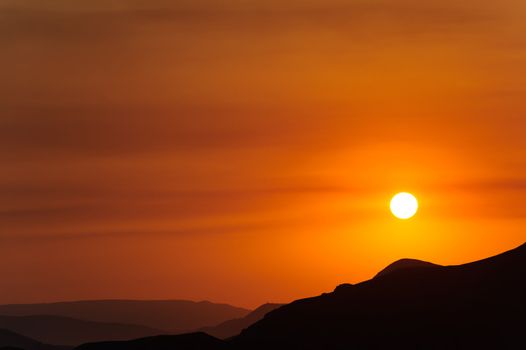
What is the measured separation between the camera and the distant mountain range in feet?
470

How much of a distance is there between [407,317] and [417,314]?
170 centimetres

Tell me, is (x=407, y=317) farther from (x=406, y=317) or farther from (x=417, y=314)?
(x=417, y=314)

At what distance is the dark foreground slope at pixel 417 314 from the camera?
14325cm

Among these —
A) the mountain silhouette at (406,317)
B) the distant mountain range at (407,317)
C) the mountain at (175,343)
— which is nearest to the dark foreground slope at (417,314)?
the distant mountain range at (407,317)

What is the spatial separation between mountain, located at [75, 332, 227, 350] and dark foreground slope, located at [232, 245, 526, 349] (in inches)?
163

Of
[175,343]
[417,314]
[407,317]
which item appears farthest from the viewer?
[417,314]

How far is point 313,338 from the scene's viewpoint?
149 meters

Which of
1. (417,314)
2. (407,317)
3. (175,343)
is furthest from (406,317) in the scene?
(175,343)

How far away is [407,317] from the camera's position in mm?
150500

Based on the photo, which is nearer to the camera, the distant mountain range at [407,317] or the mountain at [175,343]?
the distant mountain range at [407,317]

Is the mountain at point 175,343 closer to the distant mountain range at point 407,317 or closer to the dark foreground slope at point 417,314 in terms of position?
the distant mountain range at point 407,317

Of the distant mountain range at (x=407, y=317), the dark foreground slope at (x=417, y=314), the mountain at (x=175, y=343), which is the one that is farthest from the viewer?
the mountain at (x=175, y=343)

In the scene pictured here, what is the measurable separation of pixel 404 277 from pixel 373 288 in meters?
5.91

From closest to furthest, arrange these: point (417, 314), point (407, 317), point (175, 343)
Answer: point (175, 343) → point (407, 317) → point (417, 314)
